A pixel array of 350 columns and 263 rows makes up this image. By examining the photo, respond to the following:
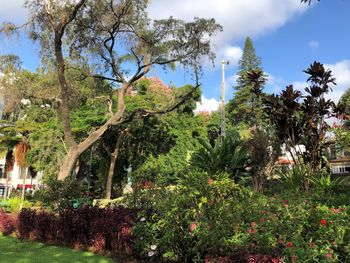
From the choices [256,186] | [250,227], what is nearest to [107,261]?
[250,227]

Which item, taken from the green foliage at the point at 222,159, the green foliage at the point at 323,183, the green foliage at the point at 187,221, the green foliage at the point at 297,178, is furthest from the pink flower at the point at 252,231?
the green foliage at the point at 222,159

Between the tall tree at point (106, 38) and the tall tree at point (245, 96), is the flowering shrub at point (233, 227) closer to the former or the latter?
the tall tree at point (106, 38)

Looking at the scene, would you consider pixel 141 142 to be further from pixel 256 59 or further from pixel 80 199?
pixel 256 59

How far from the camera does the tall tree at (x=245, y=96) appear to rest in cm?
4900

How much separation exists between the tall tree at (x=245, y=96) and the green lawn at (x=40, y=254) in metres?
42.2

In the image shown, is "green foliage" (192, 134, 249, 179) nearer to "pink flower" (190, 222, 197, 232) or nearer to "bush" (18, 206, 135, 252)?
"bush" (18, 206, 135, 252)

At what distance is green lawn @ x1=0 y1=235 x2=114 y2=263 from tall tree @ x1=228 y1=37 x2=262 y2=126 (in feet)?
139

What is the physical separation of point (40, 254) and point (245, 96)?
45.7 meters

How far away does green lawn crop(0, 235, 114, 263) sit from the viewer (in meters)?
6.21

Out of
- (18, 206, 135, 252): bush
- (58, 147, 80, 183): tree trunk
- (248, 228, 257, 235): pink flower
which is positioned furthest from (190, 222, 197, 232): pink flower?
(58, 147, 80, 183): tree trunk

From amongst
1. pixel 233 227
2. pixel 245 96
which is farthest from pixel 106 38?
pixel 245 96

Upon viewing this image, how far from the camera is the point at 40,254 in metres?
6.75

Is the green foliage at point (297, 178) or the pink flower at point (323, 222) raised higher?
the green foliage at point (297, 178)

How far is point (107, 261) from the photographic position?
6.17m
